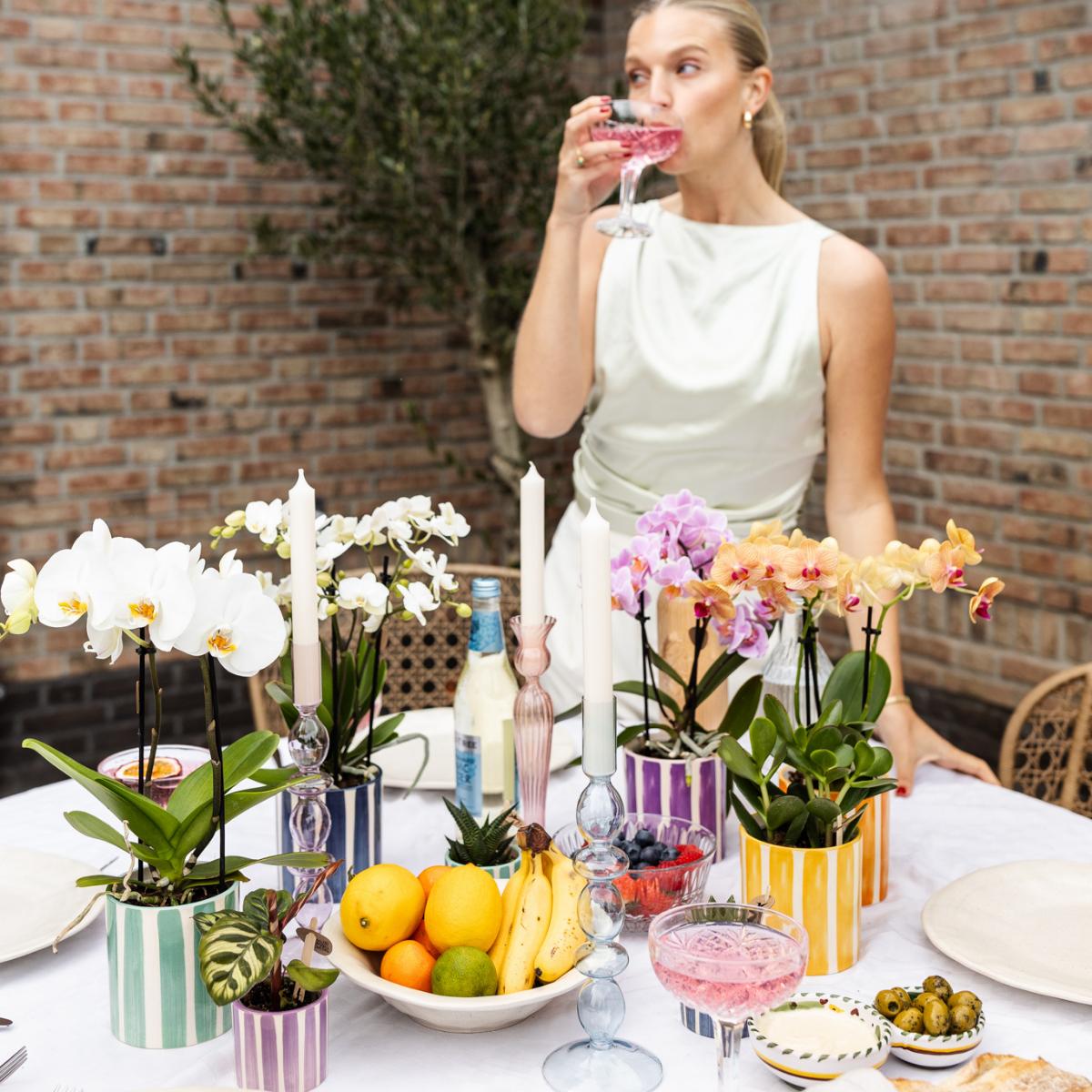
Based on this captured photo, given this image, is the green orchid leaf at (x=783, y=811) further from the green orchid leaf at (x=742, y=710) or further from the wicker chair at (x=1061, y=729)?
the wicker chair at (x=1061, y=729)

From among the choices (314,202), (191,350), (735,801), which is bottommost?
(735,801)

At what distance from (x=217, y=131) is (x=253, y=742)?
2.89 meters

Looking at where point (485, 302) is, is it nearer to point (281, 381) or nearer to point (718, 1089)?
point (281, 381)

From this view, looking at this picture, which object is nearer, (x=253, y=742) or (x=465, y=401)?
(x=253, y=742)

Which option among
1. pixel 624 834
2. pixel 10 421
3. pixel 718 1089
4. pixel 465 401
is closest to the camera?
pixel 718 1089

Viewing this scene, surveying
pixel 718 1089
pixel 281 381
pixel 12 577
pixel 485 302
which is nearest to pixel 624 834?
pixel 718 1089

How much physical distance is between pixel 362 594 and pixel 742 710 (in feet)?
1.40

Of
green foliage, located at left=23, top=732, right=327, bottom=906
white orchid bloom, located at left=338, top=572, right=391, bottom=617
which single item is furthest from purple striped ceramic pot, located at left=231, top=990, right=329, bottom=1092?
white orchid bloom, located at left=338, top=572, right=391, bottom=617

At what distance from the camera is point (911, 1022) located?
0.98m

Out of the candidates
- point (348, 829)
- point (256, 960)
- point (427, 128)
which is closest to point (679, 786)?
point (348, 829)

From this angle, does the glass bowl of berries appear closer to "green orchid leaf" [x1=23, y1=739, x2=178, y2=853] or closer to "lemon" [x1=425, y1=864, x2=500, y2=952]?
"lemon" [x1=425, y1=864, x2=500, y2=952]

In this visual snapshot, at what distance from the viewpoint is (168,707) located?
366 cm

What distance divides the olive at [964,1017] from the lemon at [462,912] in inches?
13.5

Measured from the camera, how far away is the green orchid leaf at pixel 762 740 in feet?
3.79
